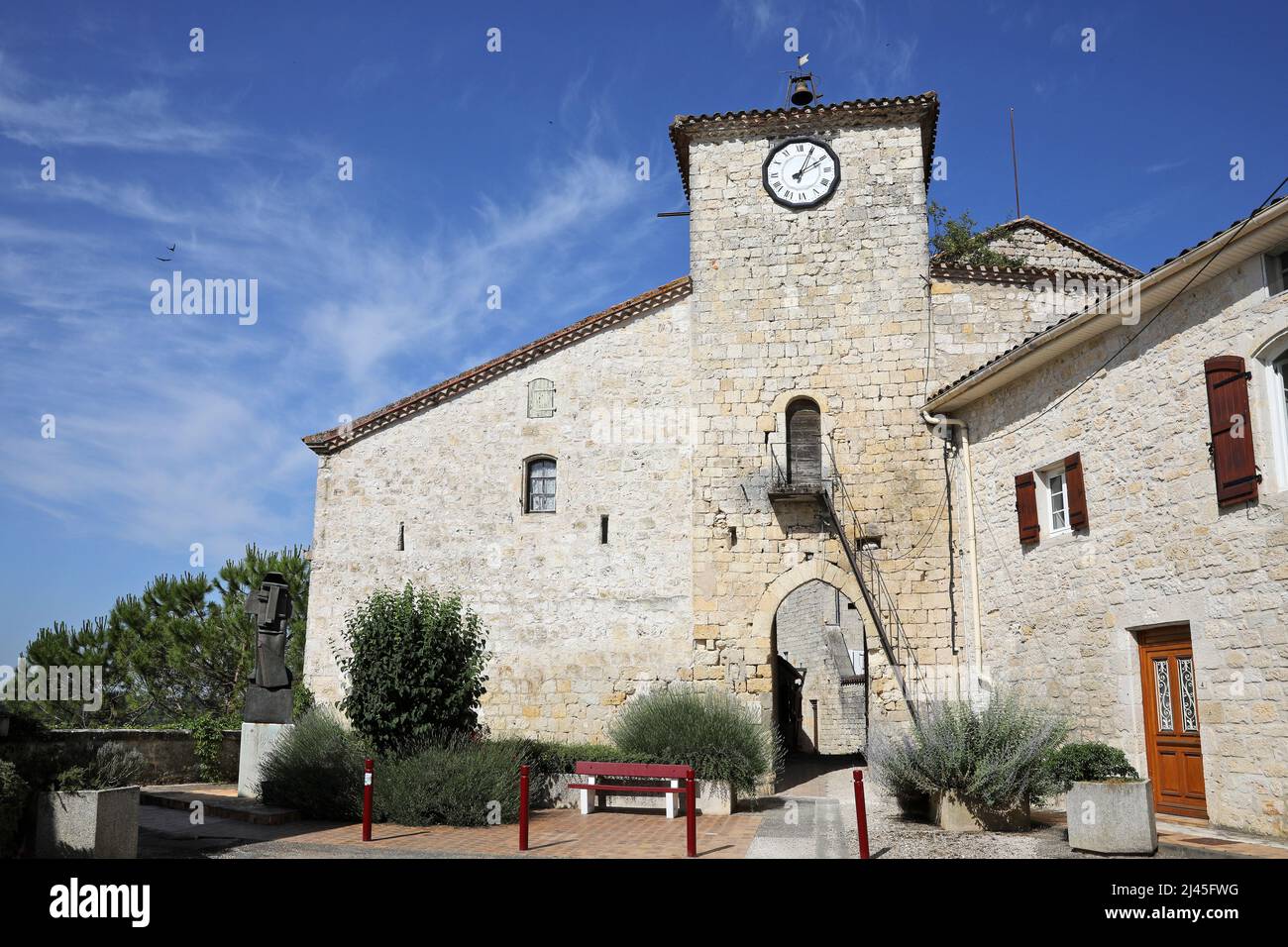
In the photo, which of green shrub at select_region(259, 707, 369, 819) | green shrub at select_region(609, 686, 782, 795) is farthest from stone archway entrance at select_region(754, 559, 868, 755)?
green shrub at select_region(259, 707, 369, 819)

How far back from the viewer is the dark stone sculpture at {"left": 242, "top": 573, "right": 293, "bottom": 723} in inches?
501

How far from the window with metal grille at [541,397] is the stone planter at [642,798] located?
6885 millimetres

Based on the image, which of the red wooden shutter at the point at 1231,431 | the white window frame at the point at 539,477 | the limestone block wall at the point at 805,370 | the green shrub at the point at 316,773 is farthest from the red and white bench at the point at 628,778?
the red wooden shutter at the point at 1231,431

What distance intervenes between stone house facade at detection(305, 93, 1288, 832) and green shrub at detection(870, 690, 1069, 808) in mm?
4230

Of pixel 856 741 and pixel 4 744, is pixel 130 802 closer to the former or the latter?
pixel 4 744

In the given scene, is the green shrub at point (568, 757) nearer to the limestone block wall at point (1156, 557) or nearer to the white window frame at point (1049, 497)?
the limestone block wall at point (1156, 557)

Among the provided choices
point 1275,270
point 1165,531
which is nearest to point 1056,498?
point 1165,531

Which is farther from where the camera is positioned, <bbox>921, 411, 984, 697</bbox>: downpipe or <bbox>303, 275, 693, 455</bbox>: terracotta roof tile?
<bbox>303, 275, 693, 455</bbox>: terracotta roof tile

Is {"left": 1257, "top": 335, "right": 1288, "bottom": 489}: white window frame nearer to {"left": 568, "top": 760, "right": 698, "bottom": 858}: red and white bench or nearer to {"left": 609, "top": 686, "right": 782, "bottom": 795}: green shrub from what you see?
{"left": 609, "top": 686, "right": 782, "bottom": 795}: green shrub

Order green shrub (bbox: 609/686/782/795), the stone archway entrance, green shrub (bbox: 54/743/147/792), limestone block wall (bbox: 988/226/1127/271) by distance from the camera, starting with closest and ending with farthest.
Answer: green shrub (bbox: 54/743/147/792)
green shrub (bbox: 609/686/782/795)
limestone block wall (bbox: 988/226/1127/271)
the stone archway entrance

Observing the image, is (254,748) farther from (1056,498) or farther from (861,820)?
(1056,498)

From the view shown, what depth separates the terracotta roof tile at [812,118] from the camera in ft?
56.3

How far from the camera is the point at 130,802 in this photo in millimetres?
7879
